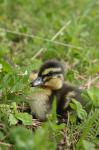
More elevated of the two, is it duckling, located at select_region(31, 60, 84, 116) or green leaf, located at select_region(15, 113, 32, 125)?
duckling, located at select_region(31, 60, 84, 116)

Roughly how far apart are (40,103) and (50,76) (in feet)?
0.78

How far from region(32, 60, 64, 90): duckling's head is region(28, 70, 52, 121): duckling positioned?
66 mm

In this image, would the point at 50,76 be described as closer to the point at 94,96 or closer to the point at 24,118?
the point at 94,96

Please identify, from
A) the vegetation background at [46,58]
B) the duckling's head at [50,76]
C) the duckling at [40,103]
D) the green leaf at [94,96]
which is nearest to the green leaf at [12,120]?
the vegetation background at [46,58]

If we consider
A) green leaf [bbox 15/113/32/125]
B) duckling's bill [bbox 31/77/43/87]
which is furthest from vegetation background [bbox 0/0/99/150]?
duckling's bill [bbox 31/77/43/87]

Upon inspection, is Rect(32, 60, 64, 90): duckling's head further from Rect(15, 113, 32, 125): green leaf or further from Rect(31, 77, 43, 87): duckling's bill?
Rect(15, 113, 32, 125): green leaf

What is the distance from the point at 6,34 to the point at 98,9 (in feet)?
3.72

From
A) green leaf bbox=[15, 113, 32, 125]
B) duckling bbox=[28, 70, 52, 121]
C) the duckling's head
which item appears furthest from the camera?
the duckling's head

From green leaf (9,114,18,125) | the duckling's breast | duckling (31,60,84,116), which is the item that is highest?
duckling (31,60,84,116)

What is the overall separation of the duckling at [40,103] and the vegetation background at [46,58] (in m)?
0.06

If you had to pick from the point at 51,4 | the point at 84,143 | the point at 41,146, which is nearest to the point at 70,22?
the point at 51,4

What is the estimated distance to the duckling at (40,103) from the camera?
299cm

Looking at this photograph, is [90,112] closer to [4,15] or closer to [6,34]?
[6,34]

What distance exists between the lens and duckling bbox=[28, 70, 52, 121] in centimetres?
299
